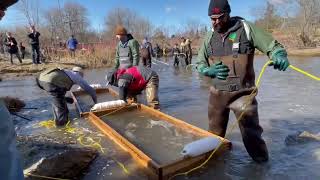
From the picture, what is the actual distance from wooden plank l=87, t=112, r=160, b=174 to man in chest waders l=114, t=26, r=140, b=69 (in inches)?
81.7

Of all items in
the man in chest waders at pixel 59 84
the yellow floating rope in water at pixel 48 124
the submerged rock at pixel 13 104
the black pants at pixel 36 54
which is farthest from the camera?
the black pants at pixel 36 54

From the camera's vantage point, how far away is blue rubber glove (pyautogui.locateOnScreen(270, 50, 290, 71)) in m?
3.81

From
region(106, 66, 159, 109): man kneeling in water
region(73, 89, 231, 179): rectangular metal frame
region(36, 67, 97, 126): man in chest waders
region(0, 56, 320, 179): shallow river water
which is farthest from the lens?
region(106, 66, 159, 109): man kneeling in water

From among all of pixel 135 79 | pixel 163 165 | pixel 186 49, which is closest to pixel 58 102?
pixel 135 79

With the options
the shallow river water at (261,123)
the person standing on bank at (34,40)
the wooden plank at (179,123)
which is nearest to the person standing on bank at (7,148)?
the shallow river water at (261,123)

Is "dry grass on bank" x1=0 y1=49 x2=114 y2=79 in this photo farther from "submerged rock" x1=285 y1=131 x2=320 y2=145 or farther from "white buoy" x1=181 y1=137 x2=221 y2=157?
"white buoy" x1=181 y1=137 x2=221 y2=157

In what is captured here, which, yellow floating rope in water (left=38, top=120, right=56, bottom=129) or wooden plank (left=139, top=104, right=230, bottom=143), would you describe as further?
yellow floating rope in water (left=38, top=120, right=56, bottom=129)

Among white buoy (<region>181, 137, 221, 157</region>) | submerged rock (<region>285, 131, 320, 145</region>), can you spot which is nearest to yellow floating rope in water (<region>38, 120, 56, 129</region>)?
white buoy (<region>181, 137, 221, 157</region>)

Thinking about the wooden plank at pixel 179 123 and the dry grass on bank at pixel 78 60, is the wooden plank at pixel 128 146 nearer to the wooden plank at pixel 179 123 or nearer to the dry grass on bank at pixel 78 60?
the wooden plank at pixel 179 123

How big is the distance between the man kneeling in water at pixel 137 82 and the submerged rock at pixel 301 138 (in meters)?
3.54

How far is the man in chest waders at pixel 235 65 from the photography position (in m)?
4.20

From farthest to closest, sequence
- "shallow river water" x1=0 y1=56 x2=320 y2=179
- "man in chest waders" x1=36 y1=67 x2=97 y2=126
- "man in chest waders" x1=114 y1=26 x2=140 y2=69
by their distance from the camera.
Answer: "man in chest waders" x1=114 y1=26 x2=140 y2=69 → "man in chest waders" x1=36 y1=67 x2=97 y2=126 → "shallow river water" x1=0 y1=56 x2=320 y2=179

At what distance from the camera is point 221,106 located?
4.51m

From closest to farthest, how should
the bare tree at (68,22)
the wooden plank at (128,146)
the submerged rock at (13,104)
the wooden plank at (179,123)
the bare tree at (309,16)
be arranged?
the wooden plank at (128,146) < the wooden plank at (179,123) < the submerged rock at (13,104) < the bare tree at (309,16) < the bare tree at (68,22)
